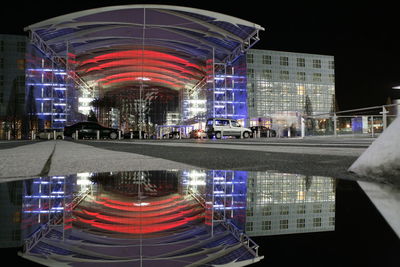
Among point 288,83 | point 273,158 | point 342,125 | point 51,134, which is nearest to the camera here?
point 273,158

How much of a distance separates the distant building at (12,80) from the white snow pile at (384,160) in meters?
53.6

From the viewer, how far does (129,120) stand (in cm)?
5328

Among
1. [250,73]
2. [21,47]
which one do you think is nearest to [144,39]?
[21,47]

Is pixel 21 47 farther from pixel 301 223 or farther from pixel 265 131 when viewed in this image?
pixel 301 223

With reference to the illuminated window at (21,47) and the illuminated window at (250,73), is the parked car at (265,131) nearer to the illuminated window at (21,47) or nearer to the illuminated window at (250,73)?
the illuminated window at (250,73)

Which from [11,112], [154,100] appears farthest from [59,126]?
[154,100]

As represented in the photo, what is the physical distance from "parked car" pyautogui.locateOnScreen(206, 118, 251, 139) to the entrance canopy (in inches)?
325

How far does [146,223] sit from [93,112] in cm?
5151

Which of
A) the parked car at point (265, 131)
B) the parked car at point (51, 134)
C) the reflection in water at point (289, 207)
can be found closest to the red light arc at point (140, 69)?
the parked car at point (51, 134)

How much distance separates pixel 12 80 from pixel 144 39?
2481 centimetres

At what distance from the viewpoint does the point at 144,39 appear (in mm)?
35812

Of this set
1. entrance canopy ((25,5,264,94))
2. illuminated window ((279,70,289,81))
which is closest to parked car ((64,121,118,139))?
entrance canopy ((25,5,264,94))

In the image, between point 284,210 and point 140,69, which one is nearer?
point 284,210

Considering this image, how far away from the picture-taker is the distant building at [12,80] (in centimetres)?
4703
